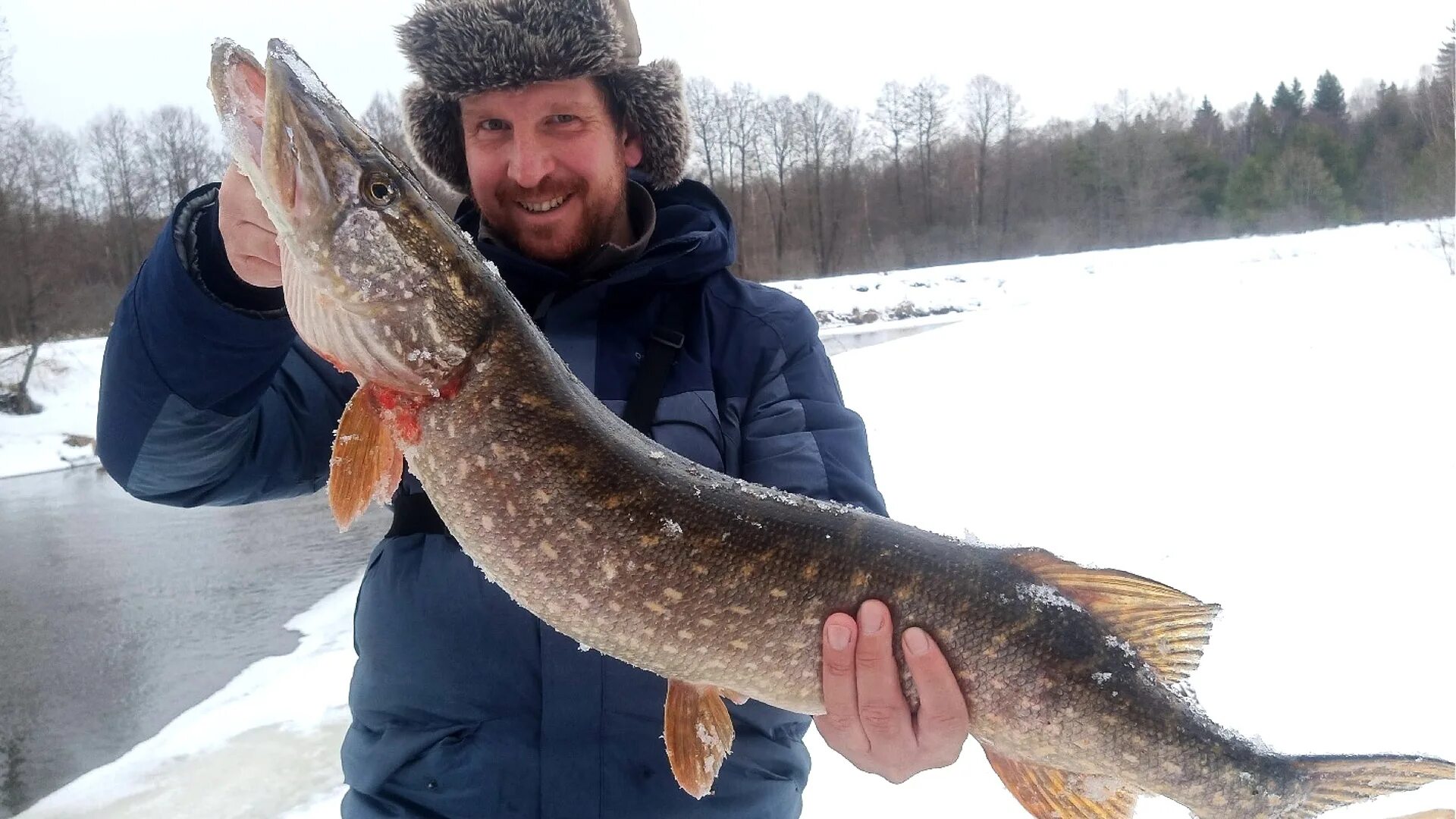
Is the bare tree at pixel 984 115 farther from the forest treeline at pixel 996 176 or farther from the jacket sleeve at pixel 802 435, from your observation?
the jacket sleeve at pixel 802 435

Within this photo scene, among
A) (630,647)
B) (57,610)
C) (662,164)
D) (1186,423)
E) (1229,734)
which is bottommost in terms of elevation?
(57,610)

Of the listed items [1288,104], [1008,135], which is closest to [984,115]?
[1008,135]

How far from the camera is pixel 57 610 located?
6.54 m

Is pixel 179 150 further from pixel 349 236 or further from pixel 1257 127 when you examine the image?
pixel 1257 127

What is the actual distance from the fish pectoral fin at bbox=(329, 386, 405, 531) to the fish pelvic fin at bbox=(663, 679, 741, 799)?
66 cm

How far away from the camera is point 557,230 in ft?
7.50

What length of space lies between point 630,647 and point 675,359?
25.8 inches

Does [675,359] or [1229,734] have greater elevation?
[675,359]

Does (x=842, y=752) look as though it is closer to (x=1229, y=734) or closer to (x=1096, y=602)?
(x=1096, y=602)

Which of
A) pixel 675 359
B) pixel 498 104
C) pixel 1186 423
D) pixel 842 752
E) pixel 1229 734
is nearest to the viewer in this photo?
pixel 1229 734

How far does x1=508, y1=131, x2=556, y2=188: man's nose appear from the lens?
221 centimetres

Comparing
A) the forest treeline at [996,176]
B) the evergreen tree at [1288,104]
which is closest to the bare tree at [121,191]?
the forest treeline at [996,176]

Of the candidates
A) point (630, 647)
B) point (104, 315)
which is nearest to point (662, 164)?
point (630, 647)

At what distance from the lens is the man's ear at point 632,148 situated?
2.62m
